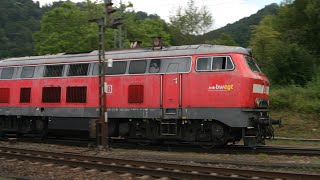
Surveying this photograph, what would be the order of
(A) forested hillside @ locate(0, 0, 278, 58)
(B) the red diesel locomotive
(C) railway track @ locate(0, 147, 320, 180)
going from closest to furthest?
(C) railway track @ locate(0, 147, 320, 180)
(B) the red diesel locomotive
(A) forested hillside @ locate(0, 0, 278, 58)

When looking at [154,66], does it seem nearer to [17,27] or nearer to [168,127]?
[168,127]

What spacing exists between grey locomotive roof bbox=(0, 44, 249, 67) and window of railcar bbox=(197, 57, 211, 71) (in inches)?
10.5

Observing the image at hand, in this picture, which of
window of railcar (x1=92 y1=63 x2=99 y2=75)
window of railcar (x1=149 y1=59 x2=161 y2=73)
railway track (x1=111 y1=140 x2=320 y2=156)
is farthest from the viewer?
window of railcar (x1=92 y1=63 x2=99 y2=75)

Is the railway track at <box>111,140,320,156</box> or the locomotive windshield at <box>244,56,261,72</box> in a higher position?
the locomotive windshield at <box>244,56,261,72</box>

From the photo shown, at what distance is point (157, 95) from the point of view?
53.9ft

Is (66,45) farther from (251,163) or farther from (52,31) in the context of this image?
(251,163)

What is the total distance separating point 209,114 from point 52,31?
37109 mm

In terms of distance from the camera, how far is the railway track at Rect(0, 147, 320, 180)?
31.9 feet

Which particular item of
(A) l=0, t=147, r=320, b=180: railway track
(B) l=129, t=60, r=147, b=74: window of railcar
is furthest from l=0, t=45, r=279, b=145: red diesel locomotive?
(A) l=0, t=147, r=320, b=180: railway track

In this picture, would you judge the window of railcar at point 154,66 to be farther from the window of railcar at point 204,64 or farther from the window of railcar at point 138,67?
the window of railcar at point 204,64

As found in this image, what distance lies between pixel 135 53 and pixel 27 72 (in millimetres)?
5897

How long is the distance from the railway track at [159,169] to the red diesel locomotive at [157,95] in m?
3.85

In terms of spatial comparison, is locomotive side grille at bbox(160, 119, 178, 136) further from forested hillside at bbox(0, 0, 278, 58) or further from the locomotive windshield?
forested hillside at bbox(0, 0, 278, 58)

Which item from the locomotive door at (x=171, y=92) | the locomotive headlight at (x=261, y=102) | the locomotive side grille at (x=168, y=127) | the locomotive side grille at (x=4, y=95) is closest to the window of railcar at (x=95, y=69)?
the locomotive door at (x=171, y=92)
